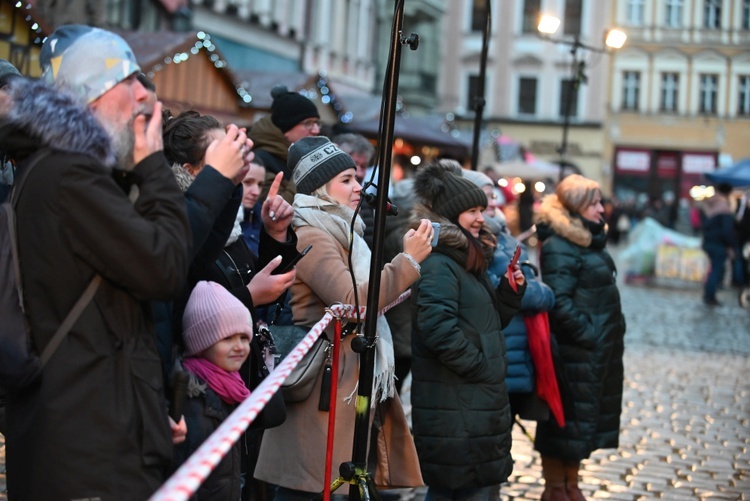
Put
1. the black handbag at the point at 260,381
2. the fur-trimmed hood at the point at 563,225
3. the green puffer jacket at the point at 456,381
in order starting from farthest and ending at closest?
the fur-trimmed hood at the point at 563,225 → the green puffer jacket at the point at 456,381 → the black handbag at the point at 260,381

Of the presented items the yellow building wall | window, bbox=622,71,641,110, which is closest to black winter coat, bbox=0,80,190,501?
the yellow building wall

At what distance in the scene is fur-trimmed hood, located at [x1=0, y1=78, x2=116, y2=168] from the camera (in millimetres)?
2959

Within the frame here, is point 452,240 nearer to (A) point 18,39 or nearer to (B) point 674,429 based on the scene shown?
(B) point 674,429

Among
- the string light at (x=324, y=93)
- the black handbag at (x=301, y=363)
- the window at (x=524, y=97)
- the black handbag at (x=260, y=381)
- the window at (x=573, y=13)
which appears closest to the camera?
the black handbag at (x=260, y=381)

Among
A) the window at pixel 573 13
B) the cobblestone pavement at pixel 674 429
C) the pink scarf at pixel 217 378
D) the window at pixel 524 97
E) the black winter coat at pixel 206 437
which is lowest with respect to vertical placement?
the cobblestone pavement at pixel 674 429

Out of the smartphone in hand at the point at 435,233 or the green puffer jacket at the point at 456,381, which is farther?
the green puffer jacket at the point at 456,381

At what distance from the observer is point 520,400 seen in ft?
21.6

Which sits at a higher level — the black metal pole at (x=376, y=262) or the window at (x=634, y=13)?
the window at (x=634, y=13)

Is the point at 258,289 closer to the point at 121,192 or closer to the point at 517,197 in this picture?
the point at 121,192

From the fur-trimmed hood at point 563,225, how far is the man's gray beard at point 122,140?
413 centimetres

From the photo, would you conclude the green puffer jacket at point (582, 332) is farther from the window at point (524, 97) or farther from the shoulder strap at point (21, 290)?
the window at point (524, 97)

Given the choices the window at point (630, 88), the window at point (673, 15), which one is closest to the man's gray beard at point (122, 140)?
the window at point (630, 88)

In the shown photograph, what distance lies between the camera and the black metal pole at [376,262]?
442 cm

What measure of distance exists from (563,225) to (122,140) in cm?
417
